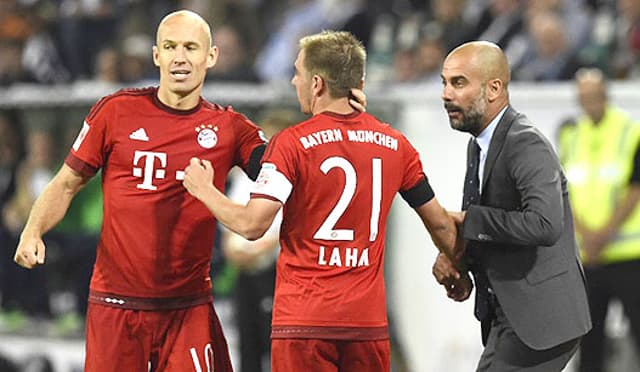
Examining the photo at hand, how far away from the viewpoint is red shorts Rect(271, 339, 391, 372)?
555cm

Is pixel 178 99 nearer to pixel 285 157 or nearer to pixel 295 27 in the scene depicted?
pixel 285 157

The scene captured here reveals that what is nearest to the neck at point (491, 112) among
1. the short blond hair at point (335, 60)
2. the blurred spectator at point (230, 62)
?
the short blond hair at point (335, 60)

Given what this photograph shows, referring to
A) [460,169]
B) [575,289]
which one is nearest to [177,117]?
[575,289]

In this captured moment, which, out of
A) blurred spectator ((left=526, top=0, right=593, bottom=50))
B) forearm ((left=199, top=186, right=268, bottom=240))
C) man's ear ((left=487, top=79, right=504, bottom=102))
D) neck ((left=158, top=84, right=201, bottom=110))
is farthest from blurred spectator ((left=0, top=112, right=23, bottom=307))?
man's ear ((left=487, top=79, right=504, bottom=102))

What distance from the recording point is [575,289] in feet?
18.8

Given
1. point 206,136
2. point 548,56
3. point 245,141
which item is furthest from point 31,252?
point 548,56

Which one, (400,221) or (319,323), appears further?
(400,221)

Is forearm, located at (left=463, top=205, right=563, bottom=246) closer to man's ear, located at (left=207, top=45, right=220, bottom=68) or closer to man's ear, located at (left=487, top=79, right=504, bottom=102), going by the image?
man's ear, located at (left=487, top=79, right=504, bottom=102)

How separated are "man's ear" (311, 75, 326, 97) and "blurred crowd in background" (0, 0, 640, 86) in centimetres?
456

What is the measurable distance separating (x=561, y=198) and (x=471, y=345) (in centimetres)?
395

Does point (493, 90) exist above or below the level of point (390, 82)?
above

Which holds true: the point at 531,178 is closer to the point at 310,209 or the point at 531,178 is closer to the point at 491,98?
the point at 491,98

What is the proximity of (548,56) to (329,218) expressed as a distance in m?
4.98

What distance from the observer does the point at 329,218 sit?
5.55 metres
